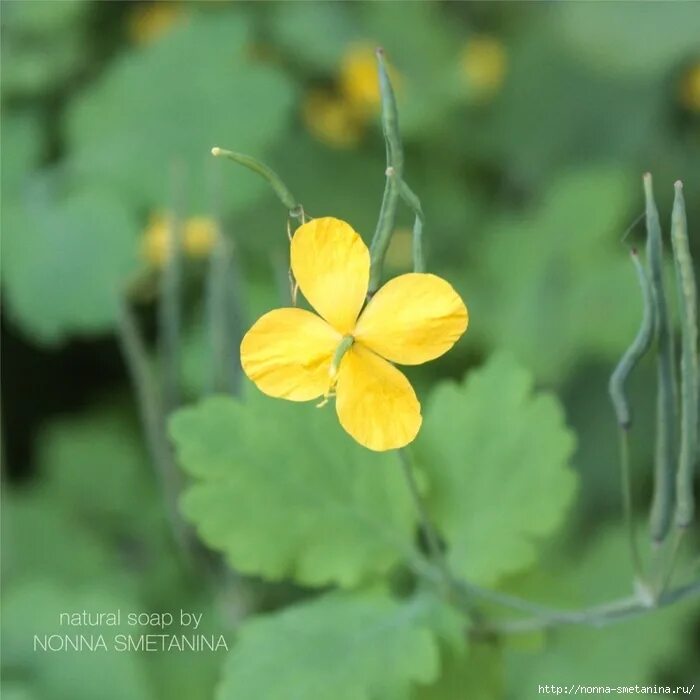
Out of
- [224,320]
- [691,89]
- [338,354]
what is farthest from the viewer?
[691,89]

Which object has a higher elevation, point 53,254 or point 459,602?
point 53,254

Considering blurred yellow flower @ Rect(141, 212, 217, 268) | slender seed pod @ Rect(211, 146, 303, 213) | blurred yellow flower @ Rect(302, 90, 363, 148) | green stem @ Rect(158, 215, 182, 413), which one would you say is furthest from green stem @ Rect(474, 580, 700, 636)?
blurred yellow flower @ Rect(302, 90, 363, 148)

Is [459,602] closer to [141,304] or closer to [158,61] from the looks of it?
[141,304]

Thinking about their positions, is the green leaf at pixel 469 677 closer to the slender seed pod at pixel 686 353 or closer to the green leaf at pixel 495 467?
the green leaf at pixel 495 467

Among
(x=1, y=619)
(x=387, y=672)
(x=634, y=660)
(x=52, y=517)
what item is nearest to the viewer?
(x=387, y=672)

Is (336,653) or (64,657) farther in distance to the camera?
(64,657)

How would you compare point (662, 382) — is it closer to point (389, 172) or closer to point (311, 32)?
point (389, 172)

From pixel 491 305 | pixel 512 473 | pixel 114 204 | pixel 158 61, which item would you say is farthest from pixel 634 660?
pixel 158 61

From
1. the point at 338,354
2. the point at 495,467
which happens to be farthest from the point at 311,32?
the point at 338,354
